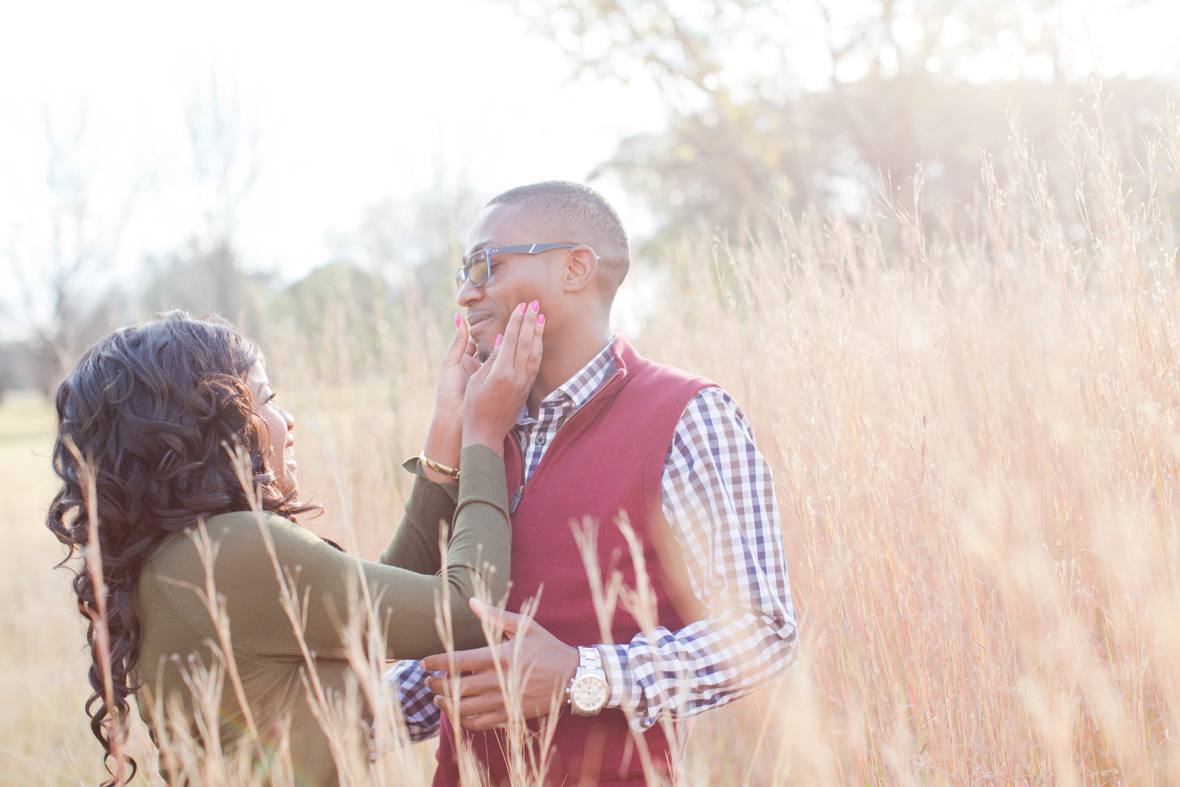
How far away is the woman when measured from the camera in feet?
5.40

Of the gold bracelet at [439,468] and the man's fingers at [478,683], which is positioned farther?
the gold bracelet at [439,468]

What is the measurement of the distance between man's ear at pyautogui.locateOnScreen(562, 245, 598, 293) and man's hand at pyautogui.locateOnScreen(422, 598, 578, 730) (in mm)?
827

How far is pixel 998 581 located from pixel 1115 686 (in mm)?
276

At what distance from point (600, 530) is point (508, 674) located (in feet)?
1.14

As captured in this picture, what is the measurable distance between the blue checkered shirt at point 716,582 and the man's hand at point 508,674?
0.09 meters

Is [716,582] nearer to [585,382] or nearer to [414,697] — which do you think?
[585,382]

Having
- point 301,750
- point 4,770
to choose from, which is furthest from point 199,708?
point 4,770

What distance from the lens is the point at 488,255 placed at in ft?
7.11

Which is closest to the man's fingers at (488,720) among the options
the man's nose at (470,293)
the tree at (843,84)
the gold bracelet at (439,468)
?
the gold bracelet at (439,468)

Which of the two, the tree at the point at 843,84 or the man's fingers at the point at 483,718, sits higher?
Result: the tree at the point at 843,84

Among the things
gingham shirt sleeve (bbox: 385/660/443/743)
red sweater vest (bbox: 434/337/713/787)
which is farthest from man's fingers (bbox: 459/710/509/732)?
gingham shirt sleeve (bbox: 385/660/443/743)

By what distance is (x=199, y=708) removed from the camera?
172 centimetres

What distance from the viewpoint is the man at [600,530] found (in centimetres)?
166

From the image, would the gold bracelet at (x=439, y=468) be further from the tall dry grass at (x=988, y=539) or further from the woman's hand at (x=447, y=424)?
the tall dry grass at (x=988, y=539)
